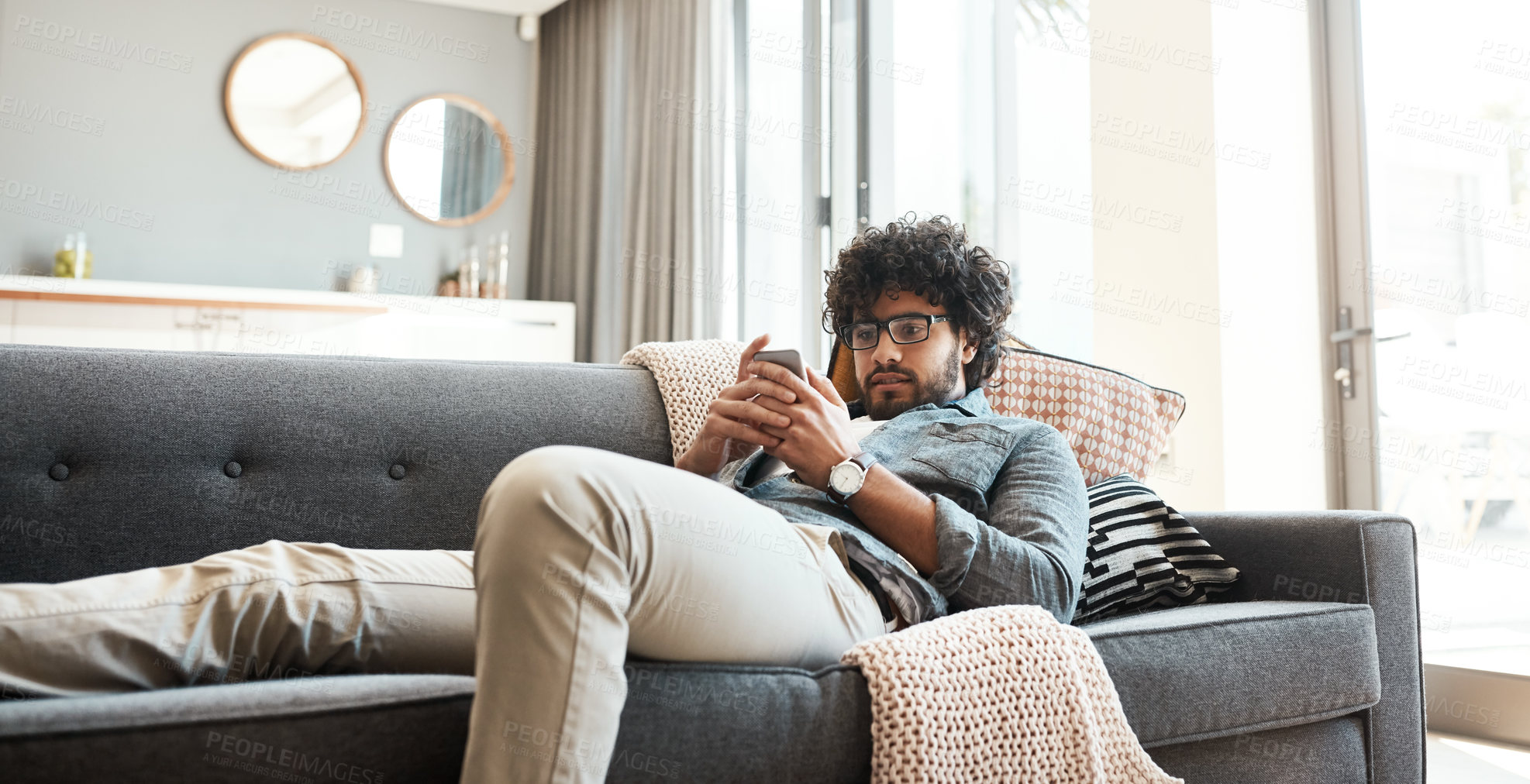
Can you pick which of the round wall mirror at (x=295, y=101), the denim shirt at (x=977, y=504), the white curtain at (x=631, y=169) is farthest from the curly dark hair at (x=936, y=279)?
the round wall mirror at (x=295, y=101)

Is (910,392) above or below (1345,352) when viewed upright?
below

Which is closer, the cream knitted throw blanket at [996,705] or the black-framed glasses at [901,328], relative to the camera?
the cream knitted throw blanket at [996,705]

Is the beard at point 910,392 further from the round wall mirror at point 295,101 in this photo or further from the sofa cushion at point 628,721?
the round wall mirror at point 295,101

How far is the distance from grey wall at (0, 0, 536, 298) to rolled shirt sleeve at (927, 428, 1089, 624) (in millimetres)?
→ 4111

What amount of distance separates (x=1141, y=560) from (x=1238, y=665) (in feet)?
0.84

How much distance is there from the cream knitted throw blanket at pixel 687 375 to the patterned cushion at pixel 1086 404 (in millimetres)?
202

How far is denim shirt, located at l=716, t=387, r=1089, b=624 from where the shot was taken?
1295 mm

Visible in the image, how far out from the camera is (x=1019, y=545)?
131cm

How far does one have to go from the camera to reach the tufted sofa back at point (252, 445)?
1420mm

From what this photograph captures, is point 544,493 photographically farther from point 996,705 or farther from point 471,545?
point 471,545

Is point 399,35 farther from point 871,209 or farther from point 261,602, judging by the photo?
point 261,602

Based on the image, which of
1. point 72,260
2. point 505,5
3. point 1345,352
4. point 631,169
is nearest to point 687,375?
point 1345,352

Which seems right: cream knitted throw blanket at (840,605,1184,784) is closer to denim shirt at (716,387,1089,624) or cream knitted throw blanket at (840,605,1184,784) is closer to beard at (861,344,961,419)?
denim shirt at (716,387,1089,624)

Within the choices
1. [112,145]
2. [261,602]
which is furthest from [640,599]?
[112,145]
